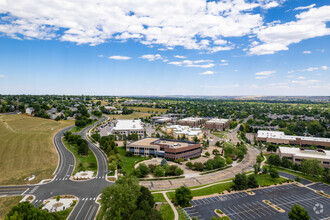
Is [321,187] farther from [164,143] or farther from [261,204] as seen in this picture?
[164,143]

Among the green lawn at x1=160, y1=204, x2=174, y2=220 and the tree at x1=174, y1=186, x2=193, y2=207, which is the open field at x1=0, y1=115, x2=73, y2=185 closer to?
the green lawn at x1=160, y1=204, x2=174, y2=220

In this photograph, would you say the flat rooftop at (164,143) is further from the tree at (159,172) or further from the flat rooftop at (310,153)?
the flat rooftop at (310,153)

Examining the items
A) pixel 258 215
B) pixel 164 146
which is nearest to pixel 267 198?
pixel 258 215

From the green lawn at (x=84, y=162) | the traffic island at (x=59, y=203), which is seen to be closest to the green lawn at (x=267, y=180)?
the traffic island at (x=59, y=203)

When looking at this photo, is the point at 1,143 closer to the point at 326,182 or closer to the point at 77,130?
the point at 77,130

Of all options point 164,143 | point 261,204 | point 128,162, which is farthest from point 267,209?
point 128,162
